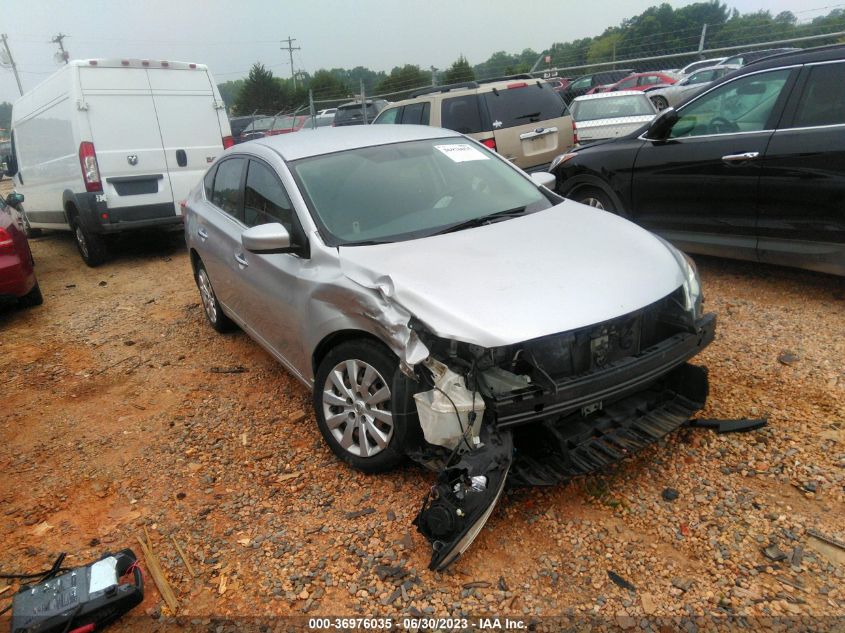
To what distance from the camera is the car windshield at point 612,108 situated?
1107cm

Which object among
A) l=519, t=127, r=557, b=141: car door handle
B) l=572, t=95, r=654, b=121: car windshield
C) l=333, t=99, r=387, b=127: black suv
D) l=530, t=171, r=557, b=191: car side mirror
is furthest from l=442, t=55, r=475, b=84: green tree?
l=530, t=171, r=557, b=191: car side mirror

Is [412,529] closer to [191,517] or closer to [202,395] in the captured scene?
[191,517]

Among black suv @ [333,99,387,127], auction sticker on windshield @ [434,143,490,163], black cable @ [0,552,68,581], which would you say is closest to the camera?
black cable @ [0,552,68,581]

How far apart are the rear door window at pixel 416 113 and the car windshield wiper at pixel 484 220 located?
518 centimetres

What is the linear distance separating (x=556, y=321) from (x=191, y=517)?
199 centimetres

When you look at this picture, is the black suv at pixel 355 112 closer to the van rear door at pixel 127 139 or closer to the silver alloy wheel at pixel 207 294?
the van rear door at pixel 127 139

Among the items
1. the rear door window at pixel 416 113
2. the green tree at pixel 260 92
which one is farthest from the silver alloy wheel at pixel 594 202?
the green tree at pixel 260 92

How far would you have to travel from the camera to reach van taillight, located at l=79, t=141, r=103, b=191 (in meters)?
7.21

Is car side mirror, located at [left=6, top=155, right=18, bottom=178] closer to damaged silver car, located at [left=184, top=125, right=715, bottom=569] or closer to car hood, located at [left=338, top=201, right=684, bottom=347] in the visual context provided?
damaged silver car, located at [left=184, top=125, right=715, bottom=569]

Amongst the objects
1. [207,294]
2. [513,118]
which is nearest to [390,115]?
[513,118]

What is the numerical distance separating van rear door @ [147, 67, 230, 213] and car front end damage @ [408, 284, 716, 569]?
6.53 metres

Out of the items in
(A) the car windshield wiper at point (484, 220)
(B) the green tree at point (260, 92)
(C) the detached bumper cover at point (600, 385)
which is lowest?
(C) the detached bumper cover at point (600, 385)

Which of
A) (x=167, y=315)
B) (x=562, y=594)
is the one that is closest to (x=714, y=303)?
(x=562, y=594)

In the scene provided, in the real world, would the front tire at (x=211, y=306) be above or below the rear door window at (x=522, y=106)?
below
